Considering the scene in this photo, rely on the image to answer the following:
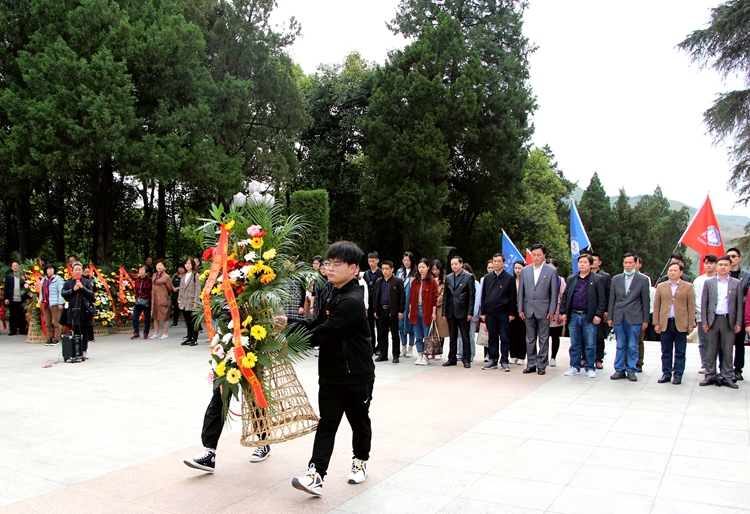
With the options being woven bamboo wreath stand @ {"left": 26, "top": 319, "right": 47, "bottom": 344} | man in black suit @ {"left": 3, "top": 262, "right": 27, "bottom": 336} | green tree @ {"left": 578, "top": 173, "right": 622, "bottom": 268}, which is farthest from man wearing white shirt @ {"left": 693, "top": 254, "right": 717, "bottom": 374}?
green tree @ {"left": 578, "top": 173, "right": 622, "bottom": 268}

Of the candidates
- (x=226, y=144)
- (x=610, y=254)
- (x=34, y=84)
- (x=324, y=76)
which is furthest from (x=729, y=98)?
(x=610, y=254)

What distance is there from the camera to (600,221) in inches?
2248

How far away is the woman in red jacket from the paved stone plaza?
1.77m

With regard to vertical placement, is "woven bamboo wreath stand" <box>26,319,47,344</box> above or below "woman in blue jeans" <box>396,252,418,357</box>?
below

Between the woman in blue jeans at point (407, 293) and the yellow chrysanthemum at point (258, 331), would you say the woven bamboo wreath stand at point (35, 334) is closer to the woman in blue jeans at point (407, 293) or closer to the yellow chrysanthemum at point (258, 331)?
the woman in blue jeans at point (407, 293)

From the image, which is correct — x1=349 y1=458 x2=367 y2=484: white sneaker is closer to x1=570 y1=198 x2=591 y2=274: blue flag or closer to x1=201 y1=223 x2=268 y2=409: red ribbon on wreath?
x1=201 y1=223 x2=268 y2=409: red ribbon on wreath

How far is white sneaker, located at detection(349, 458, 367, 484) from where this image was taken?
182 inches

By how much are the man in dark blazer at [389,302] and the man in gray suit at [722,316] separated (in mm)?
4789

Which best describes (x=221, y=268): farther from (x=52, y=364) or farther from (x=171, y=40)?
(x=171, y=40)

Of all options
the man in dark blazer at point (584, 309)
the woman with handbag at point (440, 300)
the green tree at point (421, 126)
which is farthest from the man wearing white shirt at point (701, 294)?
the green tree at point (421, 126)

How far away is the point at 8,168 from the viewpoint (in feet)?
56.2

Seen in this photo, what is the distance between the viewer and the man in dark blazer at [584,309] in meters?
9.27

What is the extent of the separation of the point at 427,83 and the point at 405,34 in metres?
5.95

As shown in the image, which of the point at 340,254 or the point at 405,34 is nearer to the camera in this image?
the point at 340,254
